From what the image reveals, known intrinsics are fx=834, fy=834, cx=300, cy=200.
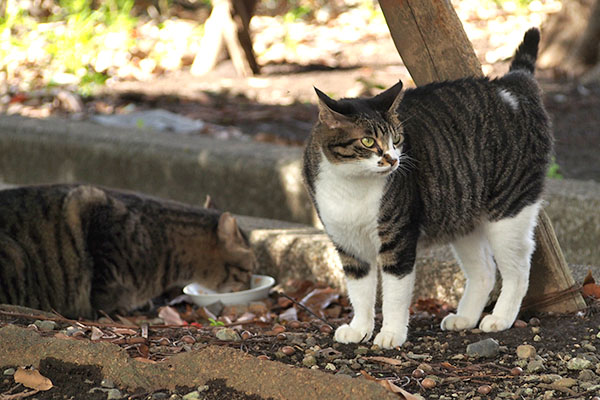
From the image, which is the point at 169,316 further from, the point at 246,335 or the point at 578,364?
the point at 578,364

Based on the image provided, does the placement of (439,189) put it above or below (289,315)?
above

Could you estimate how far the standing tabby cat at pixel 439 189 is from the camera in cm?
336

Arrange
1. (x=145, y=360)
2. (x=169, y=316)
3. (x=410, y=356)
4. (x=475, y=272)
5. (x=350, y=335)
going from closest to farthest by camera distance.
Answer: (x=145, y=360) < (x=410, y=356) < (x=350, y=335) < (x=475, y=272) < (x=169, y=316)

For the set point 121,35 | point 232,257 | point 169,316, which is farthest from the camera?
point 121,35

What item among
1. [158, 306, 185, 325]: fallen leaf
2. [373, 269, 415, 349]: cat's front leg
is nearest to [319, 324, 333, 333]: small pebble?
[373, 269, 415, 349]: cat's front leg

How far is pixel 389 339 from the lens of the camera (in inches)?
132

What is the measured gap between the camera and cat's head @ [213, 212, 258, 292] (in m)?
4.86

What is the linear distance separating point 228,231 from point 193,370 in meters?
2.14

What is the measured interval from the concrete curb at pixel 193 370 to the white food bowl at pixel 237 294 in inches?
74.2

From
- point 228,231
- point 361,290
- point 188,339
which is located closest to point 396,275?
point 361,290

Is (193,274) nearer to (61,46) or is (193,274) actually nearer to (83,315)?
(83,315)

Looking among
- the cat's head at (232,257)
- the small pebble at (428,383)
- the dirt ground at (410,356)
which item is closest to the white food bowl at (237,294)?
the cat's head at (232,257)

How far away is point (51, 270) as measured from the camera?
14.8 ft

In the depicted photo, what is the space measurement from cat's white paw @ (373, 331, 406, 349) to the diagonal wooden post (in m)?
0.83
